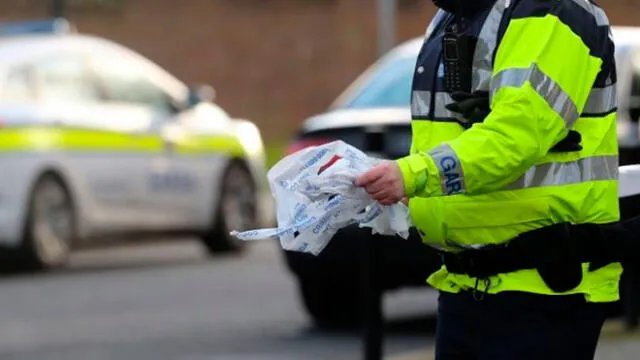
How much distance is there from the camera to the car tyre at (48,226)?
13.3 meters

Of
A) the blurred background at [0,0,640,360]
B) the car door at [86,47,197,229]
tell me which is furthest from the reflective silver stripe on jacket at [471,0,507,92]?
the car door at [86,47,197,229]

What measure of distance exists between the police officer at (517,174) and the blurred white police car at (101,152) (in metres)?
9.47

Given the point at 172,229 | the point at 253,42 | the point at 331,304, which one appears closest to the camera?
the point at 331,304

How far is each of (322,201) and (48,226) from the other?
9953 millimetres

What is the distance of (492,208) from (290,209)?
418mm

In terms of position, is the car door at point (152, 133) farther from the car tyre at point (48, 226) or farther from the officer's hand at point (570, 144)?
the officer's hand at point (570, 144)

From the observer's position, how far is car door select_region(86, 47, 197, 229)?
14.1 m

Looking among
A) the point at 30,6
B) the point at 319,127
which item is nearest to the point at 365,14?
the point at 30,6

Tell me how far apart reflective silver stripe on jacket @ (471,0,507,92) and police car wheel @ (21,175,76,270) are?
9.75m

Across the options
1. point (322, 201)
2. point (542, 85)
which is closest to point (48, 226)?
point (322, 201)

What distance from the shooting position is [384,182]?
3.53 m

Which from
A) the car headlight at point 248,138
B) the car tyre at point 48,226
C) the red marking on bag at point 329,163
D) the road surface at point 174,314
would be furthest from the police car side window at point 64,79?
the red marking on bag at point 329,163

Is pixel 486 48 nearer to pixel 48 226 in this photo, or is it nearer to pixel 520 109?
pixel 520 109

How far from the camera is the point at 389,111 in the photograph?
952 centimetres
